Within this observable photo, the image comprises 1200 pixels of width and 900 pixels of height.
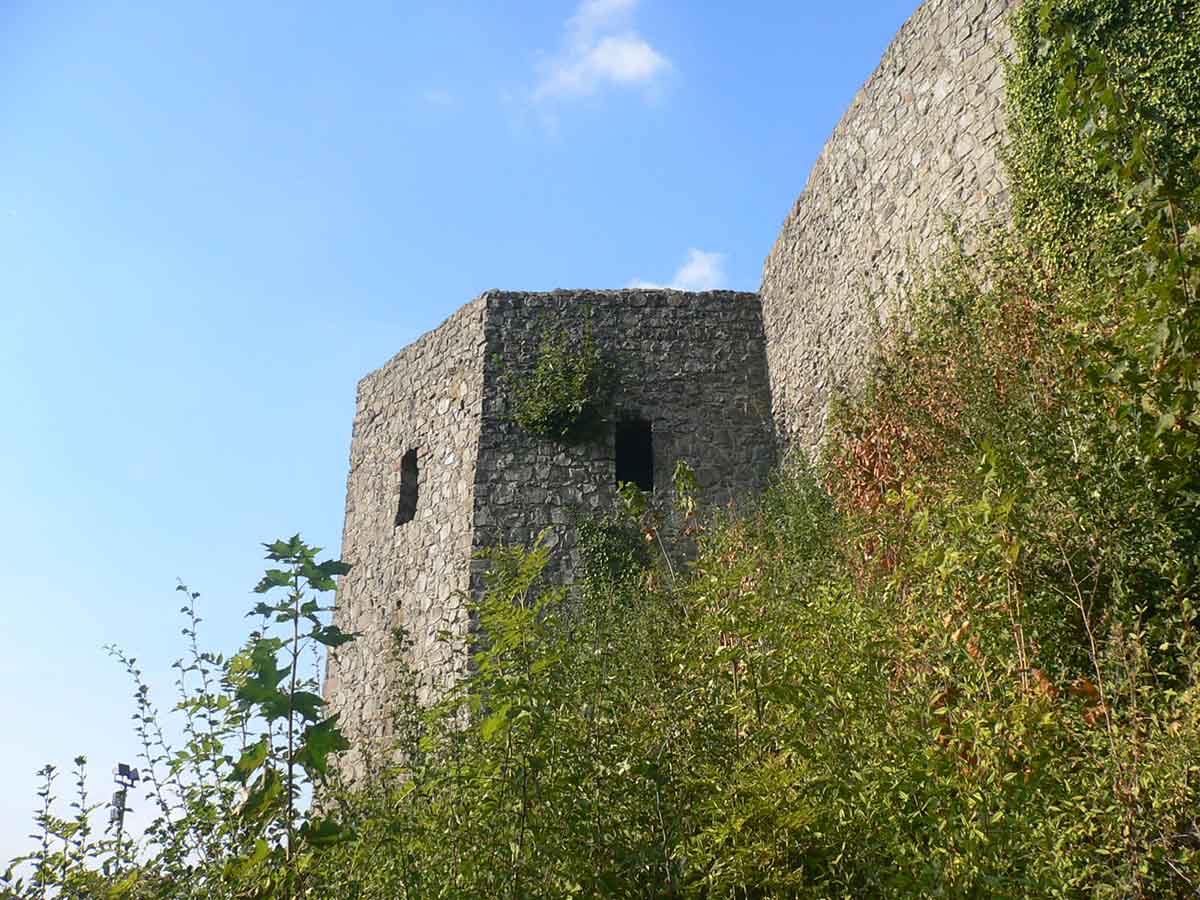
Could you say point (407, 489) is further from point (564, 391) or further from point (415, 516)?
point (564, 391)

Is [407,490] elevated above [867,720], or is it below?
above

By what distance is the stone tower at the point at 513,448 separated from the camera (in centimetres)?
847

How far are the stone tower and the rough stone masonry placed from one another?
0.06 ft

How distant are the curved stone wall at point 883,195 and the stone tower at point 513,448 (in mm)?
519

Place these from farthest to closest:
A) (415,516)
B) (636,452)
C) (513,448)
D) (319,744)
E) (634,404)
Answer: (415,516) < (636,452) < (634,404) < (513,448) < (319,744)

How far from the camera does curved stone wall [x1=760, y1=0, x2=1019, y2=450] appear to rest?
6203 mm

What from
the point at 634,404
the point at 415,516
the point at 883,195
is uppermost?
the point at 883,195

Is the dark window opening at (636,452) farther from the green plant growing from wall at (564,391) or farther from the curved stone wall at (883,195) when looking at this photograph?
the curved stone wall at (883,195)

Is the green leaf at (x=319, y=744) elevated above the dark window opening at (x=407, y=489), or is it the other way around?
the dark window opening at (x=407, y=489)

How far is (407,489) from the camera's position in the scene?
9594mm

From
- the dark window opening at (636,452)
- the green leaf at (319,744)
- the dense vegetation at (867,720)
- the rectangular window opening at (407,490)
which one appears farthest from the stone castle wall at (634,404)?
the green leaf at (319,744)

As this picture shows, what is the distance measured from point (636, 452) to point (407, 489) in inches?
85.4

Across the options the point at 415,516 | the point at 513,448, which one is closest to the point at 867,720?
the point at 513,448

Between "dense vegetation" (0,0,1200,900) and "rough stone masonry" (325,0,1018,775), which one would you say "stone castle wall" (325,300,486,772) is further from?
"dense vegetation" (0,0,1200,900)
